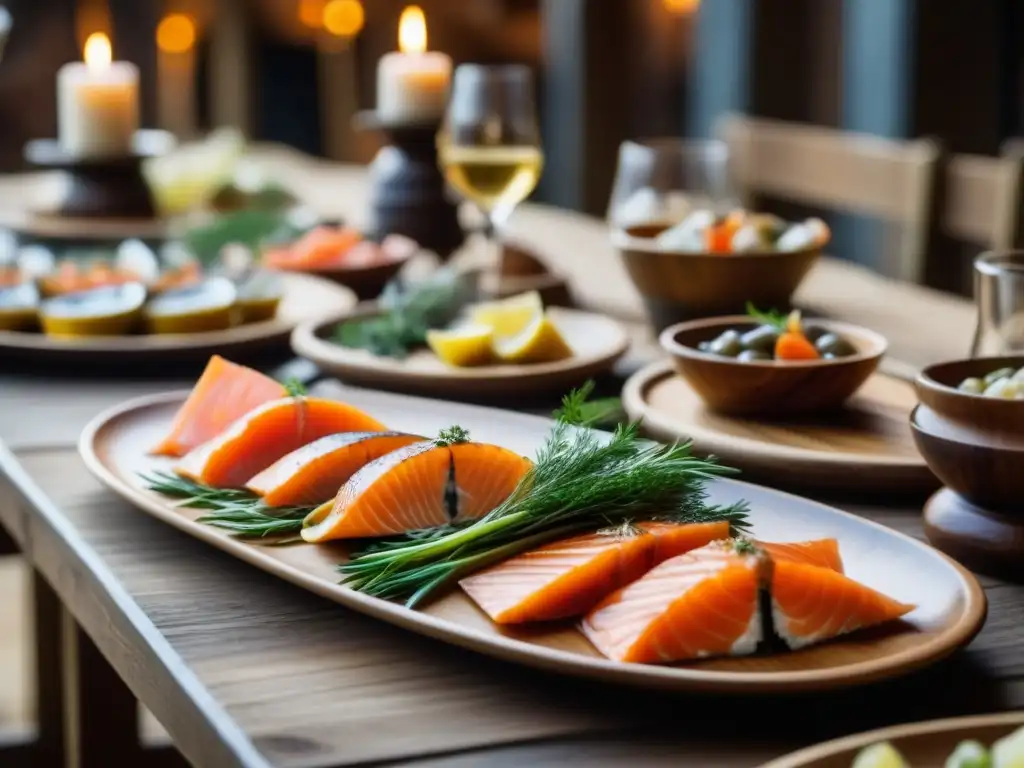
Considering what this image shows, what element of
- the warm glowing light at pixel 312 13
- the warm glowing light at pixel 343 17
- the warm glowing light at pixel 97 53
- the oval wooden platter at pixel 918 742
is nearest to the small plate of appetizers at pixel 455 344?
the oval wooden platter at pixel 918 742

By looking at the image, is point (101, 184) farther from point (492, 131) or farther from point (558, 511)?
point (558, 511)

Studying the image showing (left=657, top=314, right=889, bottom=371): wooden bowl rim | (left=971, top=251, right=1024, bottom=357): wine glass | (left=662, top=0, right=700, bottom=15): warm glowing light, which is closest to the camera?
(left=971, top=251, right=1024, bottom=357): wine glass

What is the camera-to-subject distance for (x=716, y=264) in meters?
1.55

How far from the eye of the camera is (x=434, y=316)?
1596mm

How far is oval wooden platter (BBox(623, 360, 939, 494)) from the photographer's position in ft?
3.62

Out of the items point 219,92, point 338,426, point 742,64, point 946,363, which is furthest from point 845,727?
point 219,92

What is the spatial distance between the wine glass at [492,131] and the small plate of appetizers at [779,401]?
1.90ft

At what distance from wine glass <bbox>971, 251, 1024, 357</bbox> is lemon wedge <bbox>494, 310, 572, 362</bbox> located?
0.46m

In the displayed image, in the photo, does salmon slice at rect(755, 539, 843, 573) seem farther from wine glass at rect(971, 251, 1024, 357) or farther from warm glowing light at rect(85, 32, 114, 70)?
warm glowing light at rect(85, 32, 114, 70)

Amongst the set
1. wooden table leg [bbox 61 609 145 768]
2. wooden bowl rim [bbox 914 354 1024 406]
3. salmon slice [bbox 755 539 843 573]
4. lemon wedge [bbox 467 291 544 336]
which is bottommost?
wooden table leg [bbox 61 609 145 768]

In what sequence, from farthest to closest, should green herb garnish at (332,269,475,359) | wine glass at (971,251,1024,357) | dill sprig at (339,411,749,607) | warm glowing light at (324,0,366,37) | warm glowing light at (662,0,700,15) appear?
warm glowing light at (324,0,366,37) < warm glowing light at (662,0,700,15) < green herb garnish at (332,269,475,359) < wine glass at (971,251,1024,357) < dill sprig at (339,411,749,607)

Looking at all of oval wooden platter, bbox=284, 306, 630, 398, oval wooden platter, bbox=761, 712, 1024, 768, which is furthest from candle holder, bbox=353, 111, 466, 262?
oval wooden platter, bbox=761, 712, 1024, 768

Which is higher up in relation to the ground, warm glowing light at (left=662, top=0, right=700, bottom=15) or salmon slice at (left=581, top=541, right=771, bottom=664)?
warm glowing light at (left=662, top=0, right=700, bottom=15)

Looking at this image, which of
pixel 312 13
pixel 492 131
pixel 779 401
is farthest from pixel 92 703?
pixel 312 13
